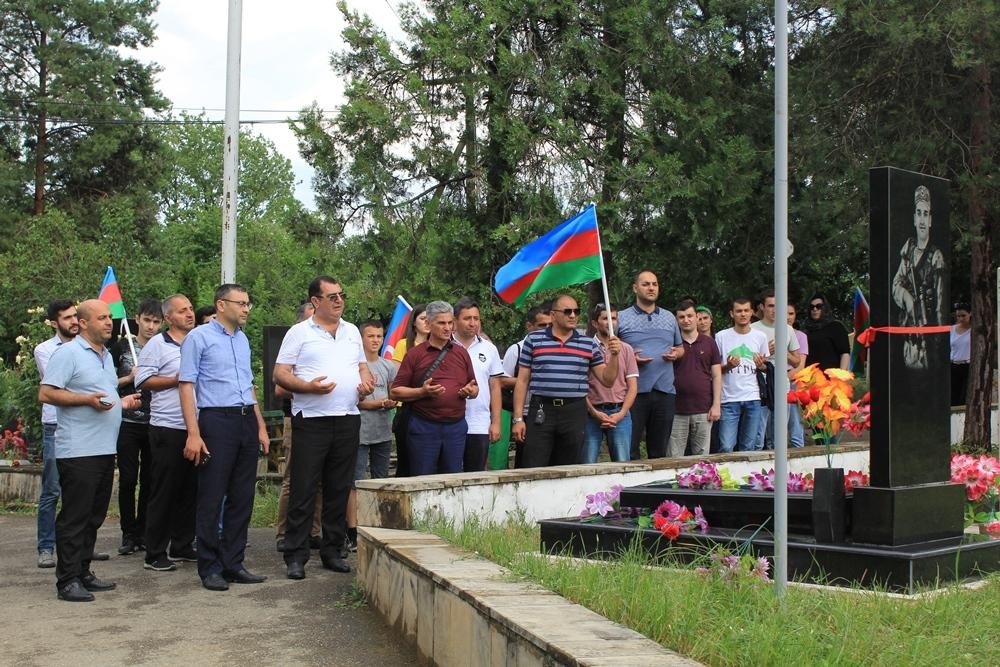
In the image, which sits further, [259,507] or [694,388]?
[259,507]

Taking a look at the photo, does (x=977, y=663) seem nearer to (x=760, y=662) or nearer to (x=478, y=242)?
(x=760, y=662)

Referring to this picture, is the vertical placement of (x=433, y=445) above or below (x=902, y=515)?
above

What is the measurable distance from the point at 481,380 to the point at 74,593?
3.50 m

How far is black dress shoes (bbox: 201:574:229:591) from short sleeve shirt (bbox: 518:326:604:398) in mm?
2980

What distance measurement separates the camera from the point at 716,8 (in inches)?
687

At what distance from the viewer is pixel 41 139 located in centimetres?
3553

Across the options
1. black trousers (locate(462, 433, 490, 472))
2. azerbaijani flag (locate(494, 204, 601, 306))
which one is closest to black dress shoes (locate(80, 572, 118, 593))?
black trousers (locate(462, 433, 490, 472))

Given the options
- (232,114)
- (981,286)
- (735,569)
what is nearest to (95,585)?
(735,569)

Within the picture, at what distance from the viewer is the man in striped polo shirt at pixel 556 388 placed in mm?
9445

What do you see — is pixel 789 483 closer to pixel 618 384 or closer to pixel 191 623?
pixel 618 384

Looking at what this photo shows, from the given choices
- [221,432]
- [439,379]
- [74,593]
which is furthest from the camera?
[439,379]

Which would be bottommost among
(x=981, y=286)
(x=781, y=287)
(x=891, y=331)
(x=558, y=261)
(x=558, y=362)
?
(x=558, y=362)

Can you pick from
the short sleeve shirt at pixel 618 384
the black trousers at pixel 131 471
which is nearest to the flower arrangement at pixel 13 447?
the black trousers at pixel 131 471

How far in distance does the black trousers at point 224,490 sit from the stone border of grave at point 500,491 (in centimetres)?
83
